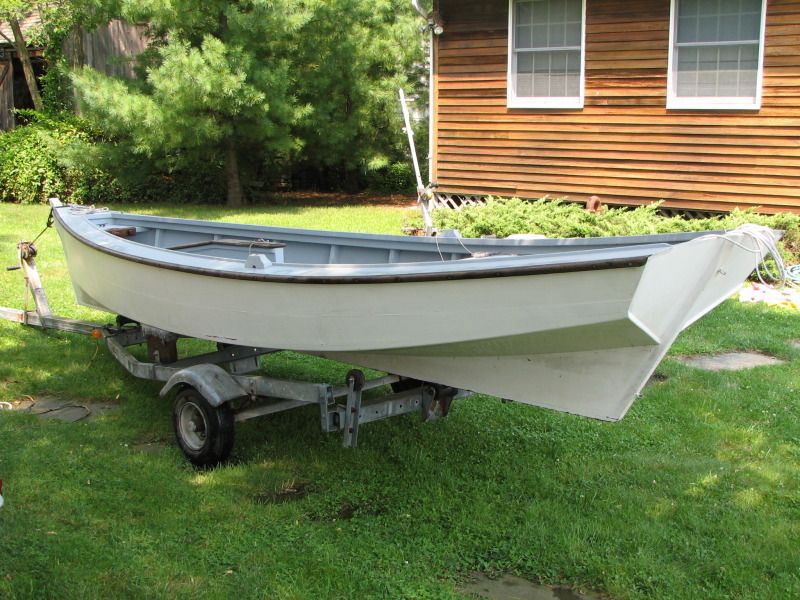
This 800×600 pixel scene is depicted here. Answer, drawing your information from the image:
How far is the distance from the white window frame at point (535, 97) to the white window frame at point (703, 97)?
1.31 metres

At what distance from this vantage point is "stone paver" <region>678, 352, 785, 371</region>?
22.7ft

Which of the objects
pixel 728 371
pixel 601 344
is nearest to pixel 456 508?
pixel 601 344

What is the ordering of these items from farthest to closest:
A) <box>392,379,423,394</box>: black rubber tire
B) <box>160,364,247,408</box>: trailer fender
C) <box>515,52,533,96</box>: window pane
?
<box>515,52,533,96</box>: window pane < <box>392,379,423,394</box>: black rubber tire < <box>160,364,247,408</box>: trailer fender

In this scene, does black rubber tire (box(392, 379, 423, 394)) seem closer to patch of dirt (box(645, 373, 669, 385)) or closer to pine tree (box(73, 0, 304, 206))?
patch of dirt (box(645, 373, 669, 385))

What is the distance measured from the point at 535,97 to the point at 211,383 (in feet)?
31.7

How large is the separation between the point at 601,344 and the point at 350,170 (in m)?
18.0

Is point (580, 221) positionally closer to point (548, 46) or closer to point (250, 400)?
point (548, 46)

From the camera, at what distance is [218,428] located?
488 centimetres

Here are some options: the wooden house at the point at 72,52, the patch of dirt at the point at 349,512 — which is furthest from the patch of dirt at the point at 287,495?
the wooden house at the point at 72,52

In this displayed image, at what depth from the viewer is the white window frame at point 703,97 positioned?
1109 cm

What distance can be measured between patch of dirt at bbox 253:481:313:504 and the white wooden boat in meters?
0.82

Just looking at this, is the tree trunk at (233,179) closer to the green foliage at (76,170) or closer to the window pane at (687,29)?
the green foliage at (76,170)

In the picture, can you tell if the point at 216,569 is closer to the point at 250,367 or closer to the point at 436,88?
the point at 250,367

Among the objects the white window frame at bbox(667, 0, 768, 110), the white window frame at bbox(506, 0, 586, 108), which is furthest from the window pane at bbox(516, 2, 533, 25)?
the white window frame at bbox(667, 0, 768, 110)
